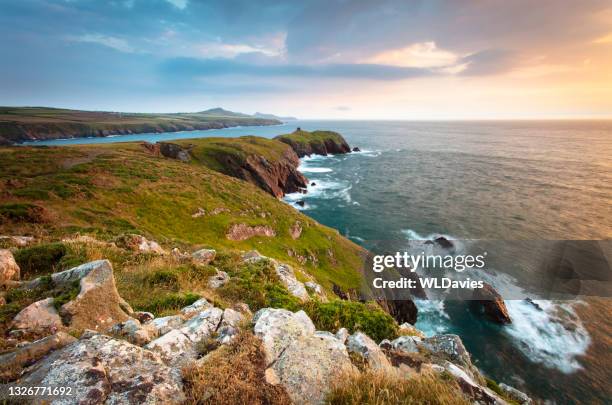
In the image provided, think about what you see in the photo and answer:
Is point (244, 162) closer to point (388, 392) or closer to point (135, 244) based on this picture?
point (135, 244)

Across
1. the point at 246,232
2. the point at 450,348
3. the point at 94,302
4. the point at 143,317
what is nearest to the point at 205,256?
the point at 143,317

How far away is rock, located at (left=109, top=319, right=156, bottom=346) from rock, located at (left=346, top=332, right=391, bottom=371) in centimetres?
538

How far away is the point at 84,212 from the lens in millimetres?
28266

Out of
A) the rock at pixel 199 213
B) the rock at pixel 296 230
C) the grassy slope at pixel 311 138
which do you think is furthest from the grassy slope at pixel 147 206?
the grassy slope at pixel 311 138

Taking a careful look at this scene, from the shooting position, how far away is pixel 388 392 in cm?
492

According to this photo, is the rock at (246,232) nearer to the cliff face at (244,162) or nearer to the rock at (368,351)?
the rock at (368,351)

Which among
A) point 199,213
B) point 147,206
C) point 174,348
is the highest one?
point 174,348

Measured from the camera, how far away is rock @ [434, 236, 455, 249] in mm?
53219

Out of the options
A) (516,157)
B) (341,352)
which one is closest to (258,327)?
(341,352)

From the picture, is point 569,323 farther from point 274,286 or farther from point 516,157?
point 516,157

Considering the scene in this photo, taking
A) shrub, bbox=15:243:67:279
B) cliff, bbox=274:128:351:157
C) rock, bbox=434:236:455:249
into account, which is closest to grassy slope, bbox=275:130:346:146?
cliff, bbox=274:128:351:157

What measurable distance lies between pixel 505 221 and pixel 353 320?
219ft

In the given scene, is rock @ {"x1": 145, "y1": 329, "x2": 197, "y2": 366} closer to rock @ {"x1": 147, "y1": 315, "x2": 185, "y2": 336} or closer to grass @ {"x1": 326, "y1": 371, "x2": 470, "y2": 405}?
rock @ {"x1": 147, "y1": 315, "x2": 185, "y2": 336}

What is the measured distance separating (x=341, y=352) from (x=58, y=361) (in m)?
5.92
